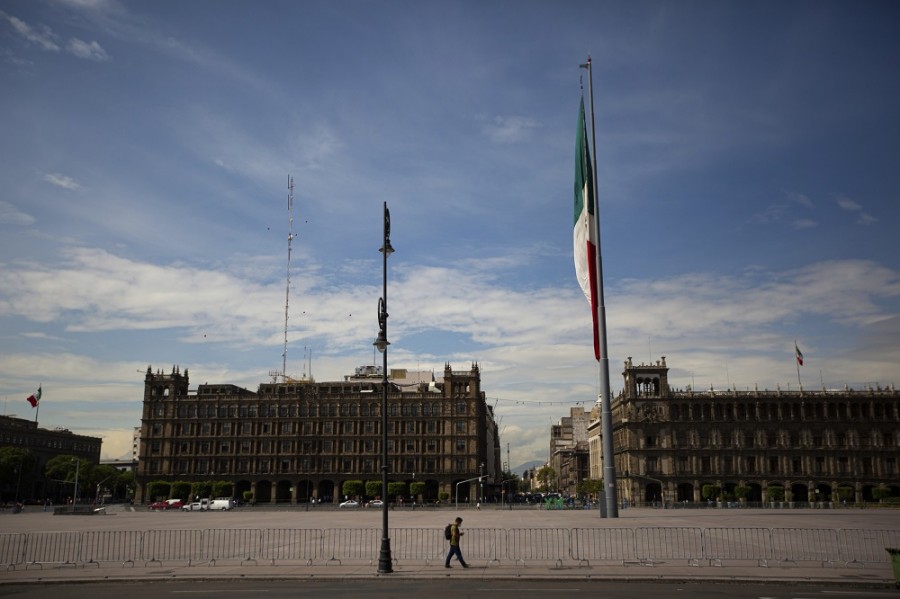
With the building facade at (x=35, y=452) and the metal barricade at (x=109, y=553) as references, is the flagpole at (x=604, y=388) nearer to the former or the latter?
the metal barricade at (x=109, y=553)

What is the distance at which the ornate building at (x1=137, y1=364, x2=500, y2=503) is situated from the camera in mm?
118250

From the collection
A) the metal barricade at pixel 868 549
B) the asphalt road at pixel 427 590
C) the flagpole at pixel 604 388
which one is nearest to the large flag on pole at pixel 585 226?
the flagpole at pixel 604 388

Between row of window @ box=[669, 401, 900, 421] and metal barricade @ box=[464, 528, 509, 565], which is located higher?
row of window @ box=[669, 401, 900, 421]

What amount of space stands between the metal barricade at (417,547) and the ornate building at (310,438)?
8084 cm

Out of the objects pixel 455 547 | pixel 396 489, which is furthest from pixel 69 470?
pixel 455 547

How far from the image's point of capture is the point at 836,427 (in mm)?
113562

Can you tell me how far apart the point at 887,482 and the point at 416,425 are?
75.4m

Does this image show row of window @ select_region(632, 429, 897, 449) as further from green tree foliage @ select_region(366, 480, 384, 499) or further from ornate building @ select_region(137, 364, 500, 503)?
green tree foliage @ select_region(366, 480, 384, 499)

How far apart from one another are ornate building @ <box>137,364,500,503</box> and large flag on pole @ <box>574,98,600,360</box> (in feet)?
247

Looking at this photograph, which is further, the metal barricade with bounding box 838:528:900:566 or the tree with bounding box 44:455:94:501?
the tree with bounding box 44:455:94:501

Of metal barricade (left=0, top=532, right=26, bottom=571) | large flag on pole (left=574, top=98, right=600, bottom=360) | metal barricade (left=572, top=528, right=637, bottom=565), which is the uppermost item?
large flag on pole (left=574, top=98, right=600, bottom=360)

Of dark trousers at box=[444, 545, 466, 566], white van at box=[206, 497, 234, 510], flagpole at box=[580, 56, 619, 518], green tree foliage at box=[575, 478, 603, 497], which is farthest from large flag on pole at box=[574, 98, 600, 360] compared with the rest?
green tree foliage at box=[575, 478, 603, 497]

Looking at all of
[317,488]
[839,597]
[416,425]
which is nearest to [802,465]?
[416,425]

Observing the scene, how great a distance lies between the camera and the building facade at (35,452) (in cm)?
13412
